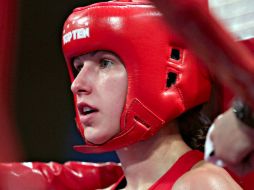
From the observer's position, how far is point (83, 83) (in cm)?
172

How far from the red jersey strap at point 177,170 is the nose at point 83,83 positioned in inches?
14.0

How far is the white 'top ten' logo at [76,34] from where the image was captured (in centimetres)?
171

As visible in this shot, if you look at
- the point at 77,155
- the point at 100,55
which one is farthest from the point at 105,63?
the point at 77,155

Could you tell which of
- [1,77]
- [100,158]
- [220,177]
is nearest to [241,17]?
[100,158]

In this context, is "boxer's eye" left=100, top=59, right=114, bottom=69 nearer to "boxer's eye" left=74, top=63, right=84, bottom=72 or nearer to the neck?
"boxer's eye" left=74, top=63, right=84, bottom=72

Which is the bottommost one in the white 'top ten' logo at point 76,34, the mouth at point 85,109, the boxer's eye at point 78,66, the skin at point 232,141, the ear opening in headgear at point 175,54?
the mouth at point 85,109

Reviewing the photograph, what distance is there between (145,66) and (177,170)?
0.34 metres

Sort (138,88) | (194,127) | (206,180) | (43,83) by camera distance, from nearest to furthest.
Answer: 1. (206,180)
2. (138,88)
3. (194,127)
4. (43,83)

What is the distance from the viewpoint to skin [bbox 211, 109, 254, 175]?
0.86 metres

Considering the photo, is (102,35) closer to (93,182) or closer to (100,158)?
(93,182)

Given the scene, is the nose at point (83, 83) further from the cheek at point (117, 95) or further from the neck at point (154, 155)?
the neck at point (154, 155)

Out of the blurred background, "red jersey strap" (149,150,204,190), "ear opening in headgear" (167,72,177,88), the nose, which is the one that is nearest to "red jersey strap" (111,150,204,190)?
"red jersey strap" (149,150,204,190)

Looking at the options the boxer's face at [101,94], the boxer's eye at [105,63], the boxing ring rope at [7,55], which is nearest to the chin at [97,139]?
the boxer's face at [101,94]

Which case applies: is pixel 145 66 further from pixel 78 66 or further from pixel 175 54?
pixel 78 66
